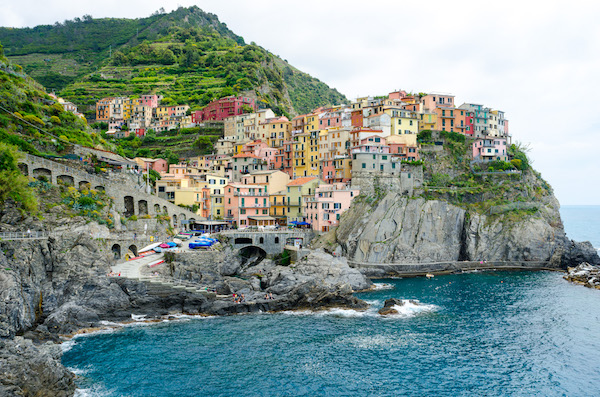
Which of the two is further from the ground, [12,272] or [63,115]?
[63,115]

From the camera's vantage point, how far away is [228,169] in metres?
93.2

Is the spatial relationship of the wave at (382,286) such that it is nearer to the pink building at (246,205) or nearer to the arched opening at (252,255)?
the arched opening at (252,255)

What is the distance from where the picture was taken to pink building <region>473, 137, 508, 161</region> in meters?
89.0

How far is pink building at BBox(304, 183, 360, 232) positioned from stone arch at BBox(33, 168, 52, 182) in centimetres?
3817

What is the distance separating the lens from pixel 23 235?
45250 mm

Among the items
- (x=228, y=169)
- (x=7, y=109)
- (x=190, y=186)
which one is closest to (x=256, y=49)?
(x=228, y=169)

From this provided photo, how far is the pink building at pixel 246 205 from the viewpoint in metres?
78.7

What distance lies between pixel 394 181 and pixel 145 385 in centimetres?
5578

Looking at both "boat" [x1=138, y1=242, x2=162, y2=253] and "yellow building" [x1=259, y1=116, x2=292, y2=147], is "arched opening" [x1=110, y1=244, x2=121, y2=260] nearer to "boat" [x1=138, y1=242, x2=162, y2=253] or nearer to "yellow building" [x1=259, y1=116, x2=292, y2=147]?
"boat" [x1=138, y1=242, x2=162, y2=253]

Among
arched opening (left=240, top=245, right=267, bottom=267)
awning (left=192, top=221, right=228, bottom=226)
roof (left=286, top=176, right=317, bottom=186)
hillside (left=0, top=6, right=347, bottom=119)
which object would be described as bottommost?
arched opening (left=240, top=245, right=267, bottom=267)

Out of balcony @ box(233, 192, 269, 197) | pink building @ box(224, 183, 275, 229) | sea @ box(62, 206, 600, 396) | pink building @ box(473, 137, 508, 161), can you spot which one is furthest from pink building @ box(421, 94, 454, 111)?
sea @ box(62, 206, 600, 396)

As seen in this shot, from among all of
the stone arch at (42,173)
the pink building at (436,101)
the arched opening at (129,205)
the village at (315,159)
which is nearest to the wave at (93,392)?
the stone arch at (42,173)

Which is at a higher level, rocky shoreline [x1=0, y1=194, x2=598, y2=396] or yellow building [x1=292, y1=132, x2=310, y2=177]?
yellow building [x1=292, y1=132, x2=310, y2=177]

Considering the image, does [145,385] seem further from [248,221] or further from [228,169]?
[228,169]
